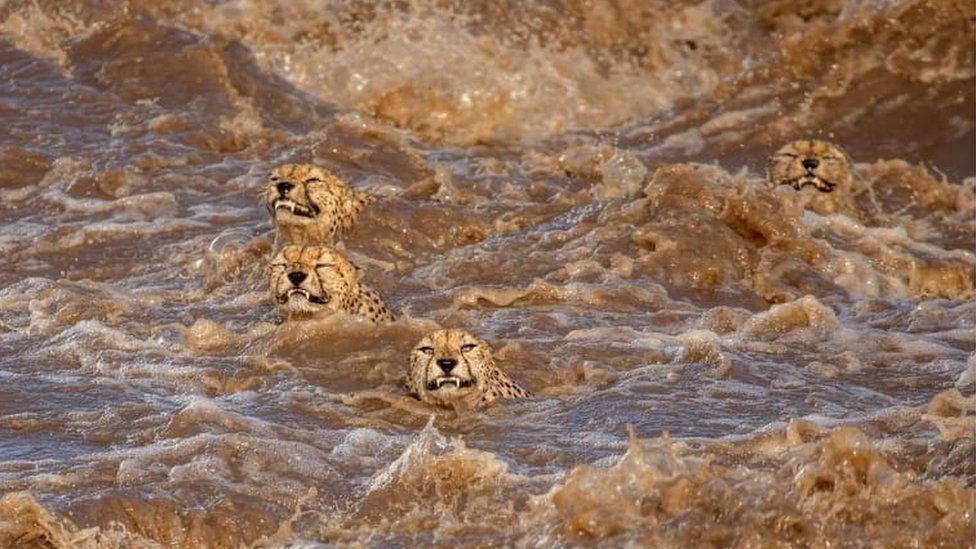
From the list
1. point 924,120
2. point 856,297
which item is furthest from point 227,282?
point 924,120

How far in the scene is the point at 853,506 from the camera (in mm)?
8102

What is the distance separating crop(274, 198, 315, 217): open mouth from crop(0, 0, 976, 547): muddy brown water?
0.26 meters

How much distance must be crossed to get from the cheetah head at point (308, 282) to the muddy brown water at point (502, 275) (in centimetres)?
23

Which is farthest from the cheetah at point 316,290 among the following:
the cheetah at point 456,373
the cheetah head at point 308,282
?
the cheetah at point 456,373

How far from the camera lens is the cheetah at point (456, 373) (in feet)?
34.0

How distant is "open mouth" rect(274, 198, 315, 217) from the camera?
13.3 m

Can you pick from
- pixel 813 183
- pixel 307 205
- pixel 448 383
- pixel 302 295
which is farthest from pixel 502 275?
pixel 813 183

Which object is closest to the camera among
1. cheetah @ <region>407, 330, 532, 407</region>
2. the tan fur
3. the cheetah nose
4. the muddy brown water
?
the muddy brown water

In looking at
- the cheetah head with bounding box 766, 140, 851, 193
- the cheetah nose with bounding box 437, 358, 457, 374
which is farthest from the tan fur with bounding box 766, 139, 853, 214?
the cheetah nose with bounding box 437, 358, 457, 374

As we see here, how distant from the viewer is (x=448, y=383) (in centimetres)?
1039

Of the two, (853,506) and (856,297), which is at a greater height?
(853,506)

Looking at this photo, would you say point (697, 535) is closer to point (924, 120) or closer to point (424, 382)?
point (424, 382)

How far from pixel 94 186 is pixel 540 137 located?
372 centimetres

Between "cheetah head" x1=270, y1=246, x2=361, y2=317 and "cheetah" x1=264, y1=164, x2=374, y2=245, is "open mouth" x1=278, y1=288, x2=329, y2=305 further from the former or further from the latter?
"cheetah" x1=264, y1=164, x2=374, y2=245
